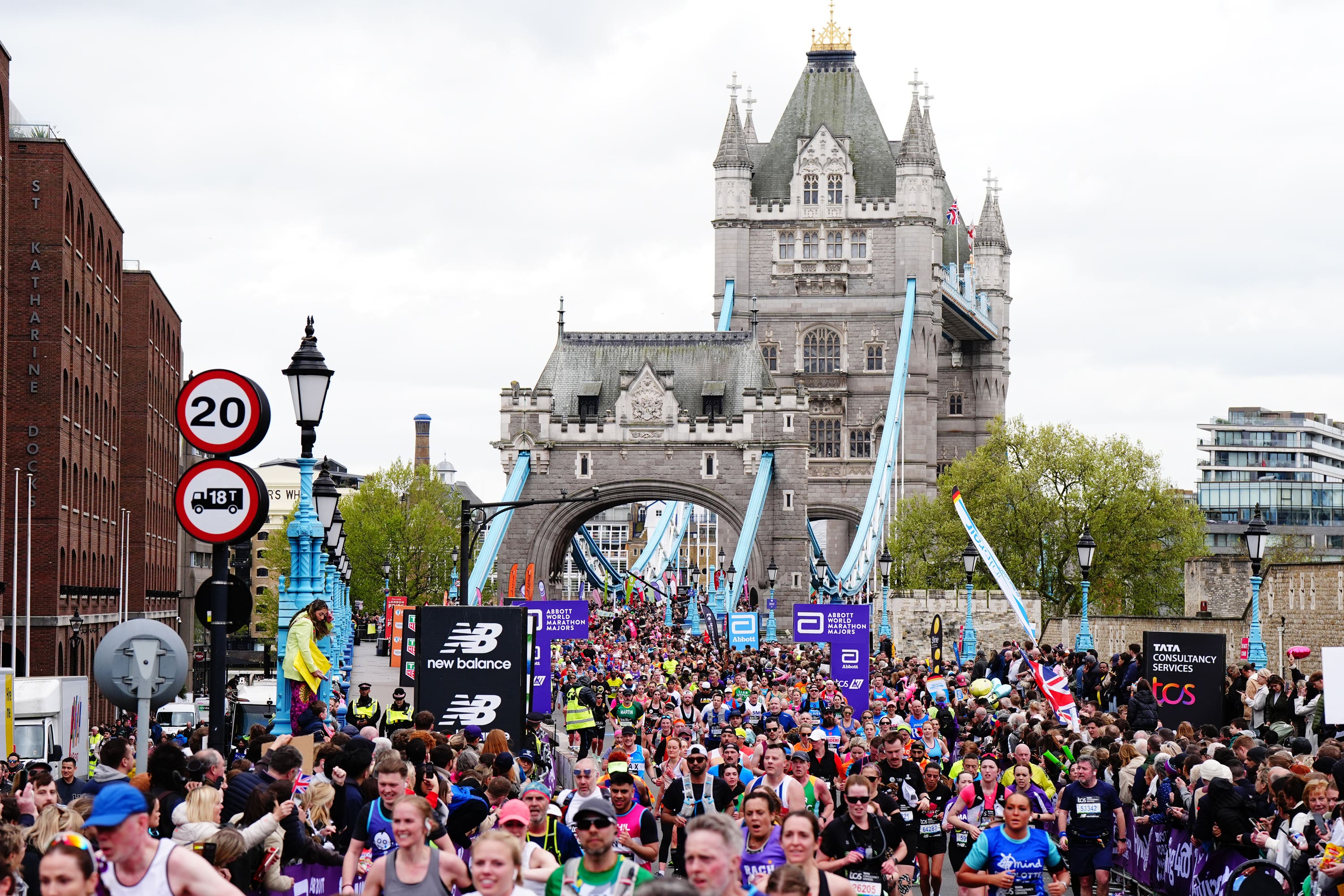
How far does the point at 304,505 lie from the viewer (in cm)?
1481

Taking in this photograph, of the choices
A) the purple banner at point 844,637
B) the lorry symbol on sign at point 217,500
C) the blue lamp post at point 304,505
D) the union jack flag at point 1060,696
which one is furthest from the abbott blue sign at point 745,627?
the lorry symbol on sign at point 217,500

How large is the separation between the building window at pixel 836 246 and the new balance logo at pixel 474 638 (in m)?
73.5

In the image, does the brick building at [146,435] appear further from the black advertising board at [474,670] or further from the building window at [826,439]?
the black advertising board at [474,670]

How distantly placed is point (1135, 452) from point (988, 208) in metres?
38.2

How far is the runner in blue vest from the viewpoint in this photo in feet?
34.4

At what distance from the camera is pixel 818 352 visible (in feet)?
283

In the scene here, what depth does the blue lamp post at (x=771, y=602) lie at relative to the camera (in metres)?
62.0

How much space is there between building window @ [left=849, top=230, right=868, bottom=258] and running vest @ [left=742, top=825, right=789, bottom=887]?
78.4 meters

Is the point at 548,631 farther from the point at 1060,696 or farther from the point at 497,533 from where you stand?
the point at 497,533

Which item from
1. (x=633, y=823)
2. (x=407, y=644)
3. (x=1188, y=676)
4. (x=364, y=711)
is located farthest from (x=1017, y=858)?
(x=407, y=644)

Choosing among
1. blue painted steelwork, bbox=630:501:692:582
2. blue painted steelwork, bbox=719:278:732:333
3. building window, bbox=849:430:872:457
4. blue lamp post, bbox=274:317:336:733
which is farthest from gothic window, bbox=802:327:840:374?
blue lamp post, bbox=274:317:336:733

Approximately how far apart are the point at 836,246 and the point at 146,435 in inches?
1420

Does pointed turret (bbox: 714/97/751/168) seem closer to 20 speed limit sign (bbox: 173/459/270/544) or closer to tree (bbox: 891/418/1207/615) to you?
tree (bbox: 891/418/1207/615)

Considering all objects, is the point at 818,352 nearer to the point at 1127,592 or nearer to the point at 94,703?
the point at 1127,592
